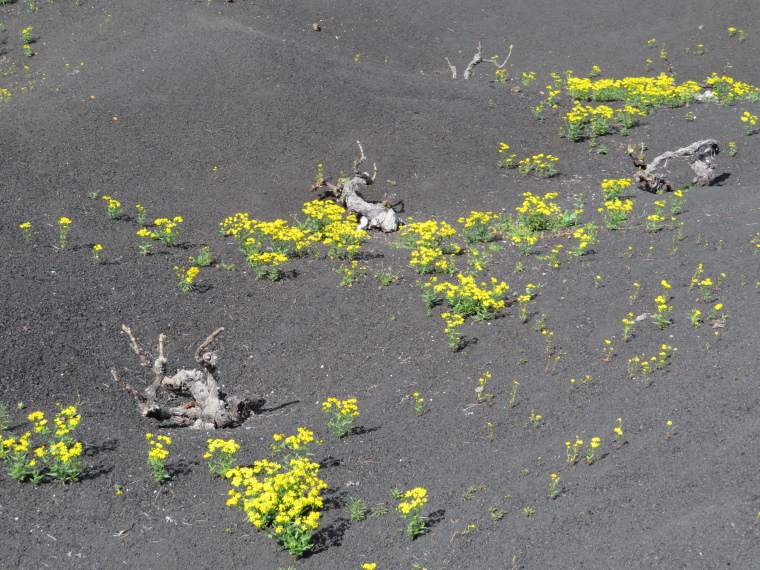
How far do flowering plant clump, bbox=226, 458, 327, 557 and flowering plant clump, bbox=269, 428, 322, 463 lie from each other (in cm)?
27

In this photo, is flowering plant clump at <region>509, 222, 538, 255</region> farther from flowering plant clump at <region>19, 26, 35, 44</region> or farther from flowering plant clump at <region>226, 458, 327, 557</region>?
flowering plant clump at <region>19, 26, 35, 44</region>

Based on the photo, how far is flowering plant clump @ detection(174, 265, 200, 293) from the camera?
9.04 m

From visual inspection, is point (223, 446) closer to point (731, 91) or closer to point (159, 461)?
point (159, 461)

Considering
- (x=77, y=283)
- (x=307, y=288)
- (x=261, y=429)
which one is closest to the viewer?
(x=261, y=429)

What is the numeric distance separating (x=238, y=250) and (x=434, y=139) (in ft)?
16.9

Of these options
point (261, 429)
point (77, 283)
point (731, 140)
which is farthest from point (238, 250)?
point (731, 140)

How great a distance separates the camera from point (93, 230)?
10336 millimetres

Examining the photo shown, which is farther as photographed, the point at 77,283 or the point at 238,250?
the point at 238,250

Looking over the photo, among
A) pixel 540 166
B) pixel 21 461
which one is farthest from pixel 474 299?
pixel 540 166

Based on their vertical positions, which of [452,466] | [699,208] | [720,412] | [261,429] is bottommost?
[261,429]

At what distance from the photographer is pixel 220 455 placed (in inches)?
251

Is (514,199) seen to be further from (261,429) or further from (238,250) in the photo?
(261,429)

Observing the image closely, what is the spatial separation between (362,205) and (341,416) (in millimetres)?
5420

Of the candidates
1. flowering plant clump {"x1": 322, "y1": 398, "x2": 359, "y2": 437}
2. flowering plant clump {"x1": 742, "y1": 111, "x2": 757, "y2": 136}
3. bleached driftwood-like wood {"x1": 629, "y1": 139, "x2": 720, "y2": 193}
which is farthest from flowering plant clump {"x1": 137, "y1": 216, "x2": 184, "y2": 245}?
flowering plant clump {"x1": 742, "y1": 111, "x2": 757, "y2": 136}
